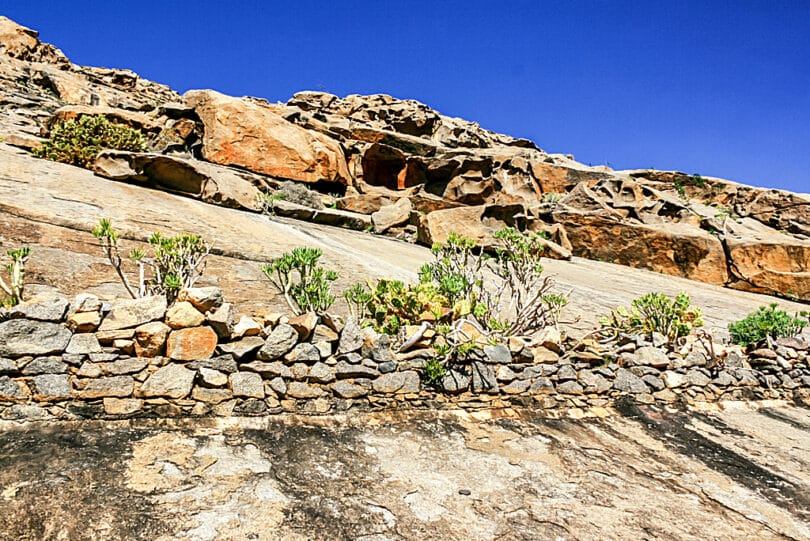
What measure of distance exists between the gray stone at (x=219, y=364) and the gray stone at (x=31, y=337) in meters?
1.12

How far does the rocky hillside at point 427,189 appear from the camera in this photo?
15539mm

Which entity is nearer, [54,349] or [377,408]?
[54,349]

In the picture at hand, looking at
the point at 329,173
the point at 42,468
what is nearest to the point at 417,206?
the point at 329,173

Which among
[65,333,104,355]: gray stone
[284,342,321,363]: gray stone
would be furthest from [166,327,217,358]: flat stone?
[284,342,321,363]: gray stone

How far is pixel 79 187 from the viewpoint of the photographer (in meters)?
9.80

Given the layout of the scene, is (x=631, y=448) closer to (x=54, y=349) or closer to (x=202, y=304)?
(x=202, y=304)

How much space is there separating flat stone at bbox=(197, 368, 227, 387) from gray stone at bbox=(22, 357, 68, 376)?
1167mm

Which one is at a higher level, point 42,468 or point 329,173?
point 329,173

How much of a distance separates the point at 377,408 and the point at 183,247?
348 cm

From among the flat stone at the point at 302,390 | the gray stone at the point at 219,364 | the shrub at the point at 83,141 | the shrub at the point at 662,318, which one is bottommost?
the flat stone at the point at 302,390

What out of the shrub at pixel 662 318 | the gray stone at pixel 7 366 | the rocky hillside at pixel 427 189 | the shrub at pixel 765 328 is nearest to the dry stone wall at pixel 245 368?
the gray stone at pixel 7 366

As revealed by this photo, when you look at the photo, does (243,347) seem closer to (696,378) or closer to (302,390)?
(302,390)

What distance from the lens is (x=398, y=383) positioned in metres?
5.07

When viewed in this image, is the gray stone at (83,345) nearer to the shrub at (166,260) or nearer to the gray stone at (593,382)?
the shrub at (166,260)
